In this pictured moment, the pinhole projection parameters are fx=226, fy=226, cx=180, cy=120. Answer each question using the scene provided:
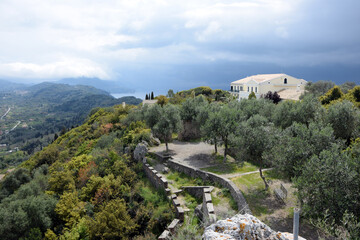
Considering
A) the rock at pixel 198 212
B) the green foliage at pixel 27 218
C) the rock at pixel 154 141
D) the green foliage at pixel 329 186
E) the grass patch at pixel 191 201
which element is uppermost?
the green foliage at pixel 329 186

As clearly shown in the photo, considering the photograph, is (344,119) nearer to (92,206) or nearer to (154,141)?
(154,141)

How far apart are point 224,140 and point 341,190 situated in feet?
35.5

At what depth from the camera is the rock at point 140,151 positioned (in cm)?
2159

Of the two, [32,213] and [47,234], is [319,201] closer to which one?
[47,234]

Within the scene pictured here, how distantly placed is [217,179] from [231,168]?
2.90 m

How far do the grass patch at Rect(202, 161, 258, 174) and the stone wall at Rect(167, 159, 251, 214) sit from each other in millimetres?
1172

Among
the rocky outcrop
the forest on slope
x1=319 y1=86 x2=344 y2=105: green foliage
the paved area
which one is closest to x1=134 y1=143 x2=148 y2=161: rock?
the forest on slope

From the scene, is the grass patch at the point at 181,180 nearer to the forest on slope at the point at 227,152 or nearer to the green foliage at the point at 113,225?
the forest on slope at the point at 227,152

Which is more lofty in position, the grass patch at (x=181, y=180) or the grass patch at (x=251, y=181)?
the grass patch at (x=251, y=181)


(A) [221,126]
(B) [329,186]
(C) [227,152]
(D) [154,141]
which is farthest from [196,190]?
(D) [154,141]

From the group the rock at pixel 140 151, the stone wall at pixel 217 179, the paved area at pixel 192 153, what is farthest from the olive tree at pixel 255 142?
the rock at pixel 140 151

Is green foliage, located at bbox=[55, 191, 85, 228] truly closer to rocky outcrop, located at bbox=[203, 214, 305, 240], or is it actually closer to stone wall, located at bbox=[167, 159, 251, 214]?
stone wall, located at bbox=[167, 159, 251, 214]

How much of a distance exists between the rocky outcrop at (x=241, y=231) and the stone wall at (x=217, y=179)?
5.47 metres

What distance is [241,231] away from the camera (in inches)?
183
